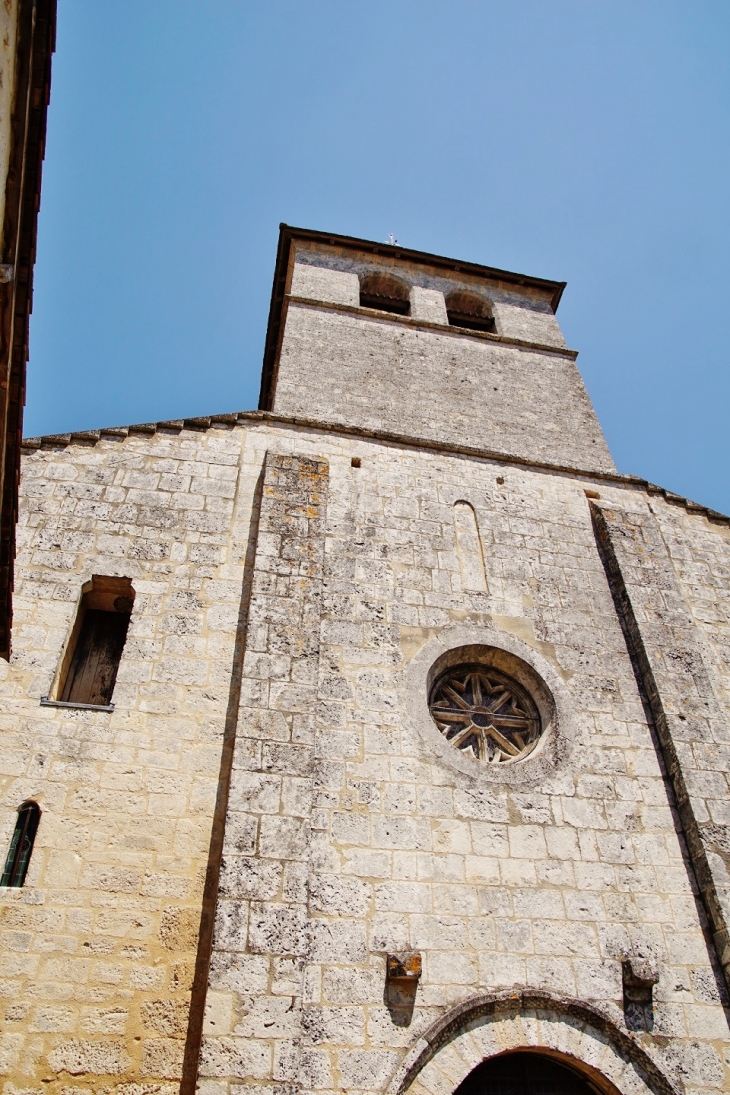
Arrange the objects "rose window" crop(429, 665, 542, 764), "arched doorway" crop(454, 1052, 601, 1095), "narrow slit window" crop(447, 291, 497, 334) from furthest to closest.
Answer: "narrow slit window" crop(447, 291, 497, 334) → "rose window" crop(429, 665, 542, 764) → "arched doorway" crop(454, 1052, 601, 1095)

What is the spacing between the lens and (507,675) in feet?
22.8

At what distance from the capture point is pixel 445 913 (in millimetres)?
5242

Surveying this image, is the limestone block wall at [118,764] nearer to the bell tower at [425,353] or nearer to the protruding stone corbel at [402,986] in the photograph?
the protruding stone corbel at [402,986]

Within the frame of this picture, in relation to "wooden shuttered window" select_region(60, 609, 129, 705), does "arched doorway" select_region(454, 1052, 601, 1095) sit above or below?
below

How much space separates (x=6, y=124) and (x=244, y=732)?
3.85 m

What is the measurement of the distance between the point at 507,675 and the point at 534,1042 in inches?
112

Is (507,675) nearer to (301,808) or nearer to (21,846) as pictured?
(301,808)

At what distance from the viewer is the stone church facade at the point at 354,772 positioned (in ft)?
15.3

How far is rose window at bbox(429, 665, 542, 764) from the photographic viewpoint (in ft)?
21.1

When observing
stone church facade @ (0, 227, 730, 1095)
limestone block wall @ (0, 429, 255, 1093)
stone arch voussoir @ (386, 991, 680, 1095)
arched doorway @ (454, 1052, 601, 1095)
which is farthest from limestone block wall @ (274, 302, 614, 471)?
arched doorway @ (454, 1052, 601, 1095)

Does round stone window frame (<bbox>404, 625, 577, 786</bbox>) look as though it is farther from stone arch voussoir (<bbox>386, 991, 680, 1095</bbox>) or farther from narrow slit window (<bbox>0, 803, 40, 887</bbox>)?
narrow slit window (<bbox>0, 803, 40, 887</bbox>)

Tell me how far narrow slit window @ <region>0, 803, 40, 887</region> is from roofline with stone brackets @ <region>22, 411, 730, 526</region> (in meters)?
3.49

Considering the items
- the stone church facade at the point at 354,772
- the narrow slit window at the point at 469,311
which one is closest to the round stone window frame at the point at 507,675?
the stone church facade at the point at 354,772

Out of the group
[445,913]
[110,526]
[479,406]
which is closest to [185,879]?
[445,913]
